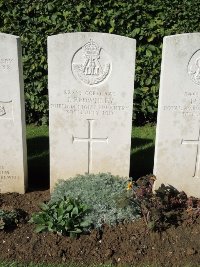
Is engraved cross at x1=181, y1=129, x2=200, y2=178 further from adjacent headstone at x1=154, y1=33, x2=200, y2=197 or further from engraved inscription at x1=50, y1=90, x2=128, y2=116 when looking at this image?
engraved inscription at x1=50, y1=90, x2=128, y2=116

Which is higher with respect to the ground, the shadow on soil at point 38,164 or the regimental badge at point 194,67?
the regimental badge at point 194,67

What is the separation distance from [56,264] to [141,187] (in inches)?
50.5

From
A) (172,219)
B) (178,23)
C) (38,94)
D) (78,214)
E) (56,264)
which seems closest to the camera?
(56,264)

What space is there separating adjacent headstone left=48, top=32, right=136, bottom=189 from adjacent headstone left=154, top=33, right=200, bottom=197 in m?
0.38

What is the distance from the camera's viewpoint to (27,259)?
3.92m

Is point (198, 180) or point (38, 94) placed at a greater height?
point (38, 94)

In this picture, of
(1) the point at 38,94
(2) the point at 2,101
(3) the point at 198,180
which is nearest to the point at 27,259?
(2) the point at 2,101

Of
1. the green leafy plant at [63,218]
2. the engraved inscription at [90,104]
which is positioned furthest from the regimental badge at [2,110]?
the green leafy plant at [63,218]

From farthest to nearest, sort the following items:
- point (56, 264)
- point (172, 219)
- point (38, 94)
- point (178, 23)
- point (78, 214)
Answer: point (38, 94) < point (178, 23) < point (172, 219) < point (78, 214) < point (56, 264)

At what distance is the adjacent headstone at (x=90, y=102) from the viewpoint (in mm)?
4395

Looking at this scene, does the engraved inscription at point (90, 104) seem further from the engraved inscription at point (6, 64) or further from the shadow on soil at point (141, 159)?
the shadow on soil at point (141, 159)

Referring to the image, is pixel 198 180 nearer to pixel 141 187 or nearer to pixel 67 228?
pixel 141 187

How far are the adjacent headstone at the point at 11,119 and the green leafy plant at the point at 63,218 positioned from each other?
2.73 ft

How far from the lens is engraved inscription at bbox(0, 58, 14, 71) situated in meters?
4.45
